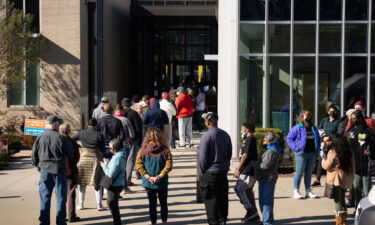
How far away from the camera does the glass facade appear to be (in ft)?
57.9

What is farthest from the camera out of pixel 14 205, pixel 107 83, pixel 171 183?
pixel 107 83

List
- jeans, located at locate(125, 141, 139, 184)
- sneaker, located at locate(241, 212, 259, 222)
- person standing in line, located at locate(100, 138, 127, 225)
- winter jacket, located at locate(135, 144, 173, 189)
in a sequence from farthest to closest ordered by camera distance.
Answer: jeans, located at locate(125, 141, 139, 184)
sneaker, located at locate(241, 212, 259, 222)
person standing in line, located at locate(100, 138, 127, 225)
winter jacket, located at locate(135, 144, 173, 189)

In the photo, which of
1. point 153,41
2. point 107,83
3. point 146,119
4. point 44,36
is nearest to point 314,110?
point 146,119

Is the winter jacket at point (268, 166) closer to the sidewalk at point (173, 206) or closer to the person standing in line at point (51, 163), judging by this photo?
the sidewalk at point (173, 206)

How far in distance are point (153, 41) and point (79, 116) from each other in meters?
11.5

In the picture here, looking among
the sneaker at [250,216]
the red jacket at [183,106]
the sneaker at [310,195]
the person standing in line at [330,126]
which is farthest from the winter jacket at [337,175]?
the red jacket at [183,106]

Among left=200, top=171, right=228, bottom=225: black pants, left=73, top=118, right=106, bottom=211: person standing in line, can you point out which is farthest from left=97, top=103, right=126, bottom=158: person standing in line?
left=200, top=171, right=228, bottom=225: black pants

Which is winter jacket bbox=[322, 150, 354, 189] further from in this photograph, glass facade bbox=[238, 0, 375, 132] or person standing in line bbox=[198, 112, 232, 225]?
glass facade bbox=[238, 0, 375, 132]

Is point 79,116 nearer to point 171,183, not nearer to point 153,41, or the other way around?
point 171,183

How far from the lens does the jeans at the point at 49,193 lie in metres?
10.6

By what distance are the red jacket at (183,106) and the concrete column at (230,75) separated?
255 cm

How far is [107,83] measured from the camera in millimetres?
28172

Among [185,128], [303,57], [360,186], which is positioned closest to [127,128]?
[360,186]

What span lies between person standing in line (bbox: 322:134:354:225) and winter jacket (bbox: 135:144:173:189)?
7.98 feet
